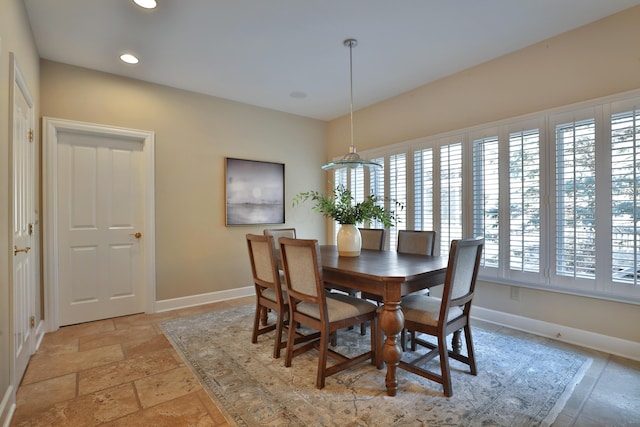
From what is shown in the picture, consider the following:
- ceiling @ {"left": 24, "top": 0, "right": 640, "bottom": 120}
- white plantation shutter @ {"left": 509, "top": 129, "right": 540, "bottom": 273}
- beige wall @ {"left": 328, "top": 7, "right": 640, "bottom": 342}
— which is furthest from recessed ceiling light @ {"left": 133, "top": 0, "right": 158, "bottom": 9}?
white plantation shutter @ {"left": 509, "top": 129, "right": 540, "bottom": 273}

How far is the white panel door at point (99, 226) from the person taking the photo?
333cm

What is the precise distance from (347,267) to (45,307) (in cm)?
313

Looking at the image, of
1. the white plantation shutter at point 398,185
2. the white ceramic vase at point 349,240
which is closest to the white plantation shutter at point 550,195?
the white plantation shutter at point 398,185

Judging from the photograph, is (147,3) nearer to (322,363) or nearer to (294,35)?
(294,35)

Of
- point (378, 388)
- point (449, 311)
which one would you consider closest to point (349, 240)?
point (449, 311)

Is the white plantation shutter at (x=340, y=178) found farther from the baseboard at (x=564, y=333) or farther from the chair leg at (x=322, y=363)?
the chair leg at (x=322, y=363)

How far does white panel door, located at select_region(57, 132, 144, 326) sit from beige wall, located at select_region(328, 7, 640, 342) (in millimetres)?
3528

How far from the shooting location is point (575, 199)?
9.00ft

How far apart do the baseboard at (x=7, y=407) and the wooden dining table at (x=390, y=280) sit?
6.53 ft

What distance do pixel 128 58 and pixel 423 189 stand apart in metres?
3.56

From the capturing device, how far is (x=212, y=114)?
421 cm

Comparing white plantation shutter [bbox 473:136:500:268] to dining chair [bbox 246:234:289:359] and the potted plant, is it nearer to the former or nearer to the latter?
the potted plant

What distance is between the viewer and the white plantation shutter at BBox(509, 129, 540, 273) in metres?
2.98

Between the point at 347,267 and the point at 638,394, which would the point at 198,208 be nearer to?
the point at 347,267
